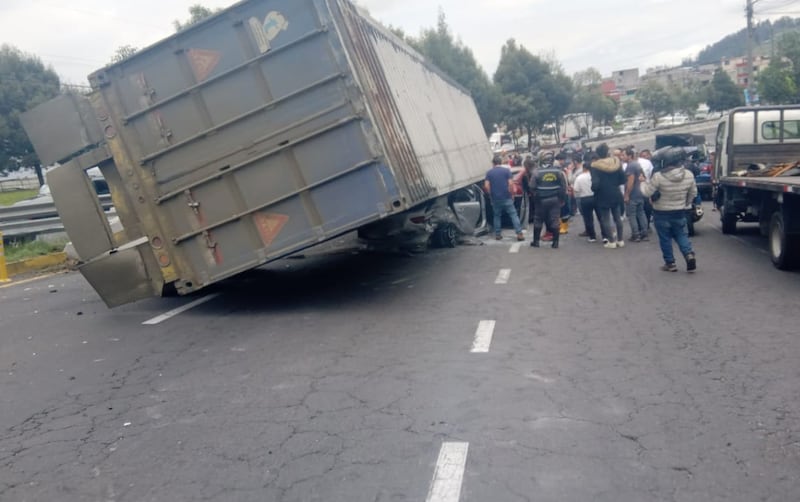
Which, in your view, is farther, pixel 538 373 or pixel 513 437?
pixel 538 373

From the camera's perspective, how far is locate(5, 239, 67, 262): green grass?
15.6m

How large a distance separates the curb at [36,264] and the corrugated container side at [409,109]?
7.86m

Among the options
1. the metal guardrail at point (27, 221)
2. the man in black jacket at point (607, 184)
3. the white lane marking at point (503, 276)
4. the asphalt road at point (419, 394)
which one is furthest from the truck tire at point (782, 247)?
the metal guardrail at point (27, 221)

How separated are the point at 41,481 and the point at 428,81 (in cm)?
1191

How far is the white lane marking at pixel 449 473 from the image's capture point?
4.00 metres

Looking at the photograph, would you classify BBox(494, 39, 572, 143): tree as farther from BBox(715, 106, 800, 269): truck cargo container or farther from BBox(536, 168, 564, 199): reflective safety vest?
BBox(536, 168, 564, 199): reflective safety vest

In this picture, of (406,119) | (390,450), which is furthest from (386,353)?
(406,119)

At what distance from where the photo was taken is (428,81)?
596 inches

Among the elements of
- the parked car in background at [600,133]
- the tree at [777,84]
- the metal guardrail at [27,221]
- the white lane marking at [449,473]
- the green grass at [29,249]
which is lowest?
the parked car in background at [600,133]

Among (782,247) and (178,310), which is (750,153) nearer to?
(782,247)

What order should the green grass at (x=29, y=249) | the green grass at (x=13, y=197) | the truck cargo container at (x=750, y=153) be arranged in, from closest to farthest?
the truck cargo container at (x=750, y=153) → the green grass at (x=29, y=249) → the green grass at (x=13, y=197)

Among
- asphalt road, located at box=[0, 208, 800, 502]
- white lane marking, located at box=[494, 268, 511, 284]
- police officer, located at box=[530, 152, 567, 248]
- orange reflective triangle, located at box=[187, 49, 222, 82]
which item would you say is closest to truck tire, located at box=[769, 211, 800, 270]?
asphalt road, located at box=[0, 208, 800, 502]

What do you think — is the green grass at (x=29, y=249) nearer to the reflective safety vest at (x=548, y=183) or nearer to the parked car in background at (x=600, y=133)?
the reflective safety vest at (x=548, y=183)

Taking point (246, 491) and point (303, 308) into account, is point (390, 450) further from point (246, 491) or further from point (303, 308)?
point (303, 308)
